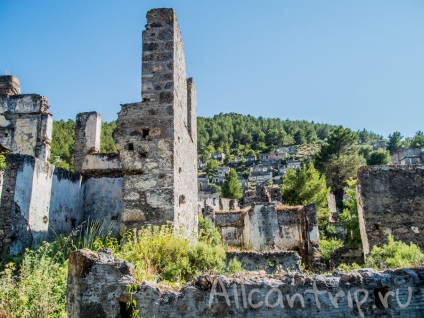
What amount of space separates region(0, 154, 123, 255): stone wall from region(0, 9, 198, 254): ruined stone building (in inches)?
0.8

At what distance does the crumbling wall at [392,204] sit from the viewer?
39.0 feet

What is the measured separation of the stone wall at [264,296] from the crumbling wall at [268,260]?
7779 millimetres

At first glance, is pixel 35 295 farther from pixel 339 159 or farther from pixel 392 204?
pixel 339 159

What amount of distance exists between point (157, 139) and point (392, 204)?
27.3ft

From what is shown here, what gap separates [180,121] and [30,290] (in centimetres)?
482

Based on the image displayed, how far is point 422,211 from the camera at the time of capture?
11867 millimetres

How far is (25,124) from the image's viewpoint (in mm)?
16344

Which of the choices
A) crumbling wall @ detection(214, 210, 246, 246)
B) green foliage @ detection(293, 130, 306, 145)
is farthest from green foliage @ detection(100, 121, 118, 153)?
green foliage @ detection(293, 130, 306, 145)

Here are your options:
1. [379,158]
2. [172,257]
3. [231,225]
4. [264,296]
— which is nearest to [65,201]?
[172,257]

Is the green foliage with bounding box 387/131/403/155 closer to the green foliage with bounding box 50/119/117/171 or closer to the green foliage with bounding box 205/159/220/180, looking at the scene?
the green foliage with bounding box 205/159/220/180

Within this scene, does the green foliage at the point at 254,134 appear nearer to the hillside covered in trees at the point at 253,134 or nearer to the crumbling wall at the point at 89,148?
the hillside covered in trees at the point at 253,134

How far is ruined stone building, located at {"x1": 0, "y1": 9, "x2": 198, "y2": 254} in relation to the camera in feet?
25.3

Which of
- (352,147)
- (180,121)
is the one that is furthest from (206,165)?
(180,121)

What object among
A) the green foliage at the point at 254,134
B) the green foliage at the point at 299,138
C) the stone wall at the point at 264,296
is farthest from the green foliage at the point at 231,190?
the green foliage at the point at 299,138
